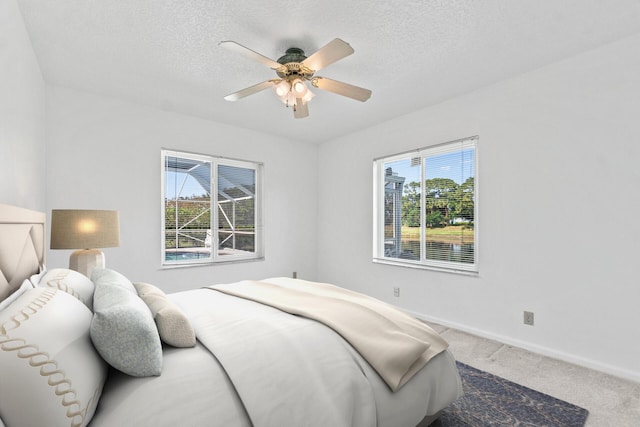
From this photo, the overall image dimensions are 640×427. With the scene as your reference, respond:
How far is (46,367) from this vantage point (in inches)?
32.1

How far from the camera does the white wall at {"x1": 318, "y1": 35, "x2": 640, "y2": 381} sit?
2.30m

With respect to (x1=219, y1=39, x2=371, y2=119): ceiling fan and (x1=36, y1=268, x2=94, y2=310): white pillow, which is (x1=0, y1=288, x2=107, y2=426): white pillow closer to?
(x1=36, y1=268, x2=94, y2=310): white pillow

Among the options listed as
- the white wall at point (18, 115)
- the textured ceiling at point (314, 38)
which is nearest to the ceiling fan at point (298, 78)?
the textured ceiling at point (314, 38)

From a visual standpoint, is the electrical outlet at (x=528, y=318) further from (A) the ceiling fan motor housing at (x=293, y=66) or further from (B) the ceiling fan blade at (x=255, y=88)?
(B) the ceiling fan blade at (x=255, y=88)

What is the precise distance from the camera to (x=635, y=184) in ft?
7.39

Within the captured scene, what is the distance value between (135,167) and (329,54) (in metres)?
2.64

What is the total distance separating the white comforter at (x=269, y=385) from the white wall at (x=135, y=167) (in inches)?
88.9

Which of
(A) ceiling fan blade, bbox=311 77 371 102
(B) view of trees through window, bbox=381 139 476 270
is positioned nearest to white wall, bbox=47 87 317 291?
(B) view of trees through window, bbox=381 139 476 270

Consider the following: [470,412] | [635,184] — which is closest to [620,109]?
[635,184]

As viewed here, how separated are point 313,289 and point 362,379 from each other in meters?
1.03

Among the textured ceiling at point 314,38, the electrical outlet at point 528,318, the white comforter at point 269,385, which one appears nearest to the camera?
the white comforter at point 269,385

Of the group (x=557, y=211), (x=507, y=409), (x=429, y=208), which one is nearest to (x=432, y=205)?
(x=429, y=208)

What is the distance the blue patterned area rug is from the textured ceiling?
2.48 metres

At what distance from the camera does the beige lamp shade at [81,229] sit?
7.44 ft
